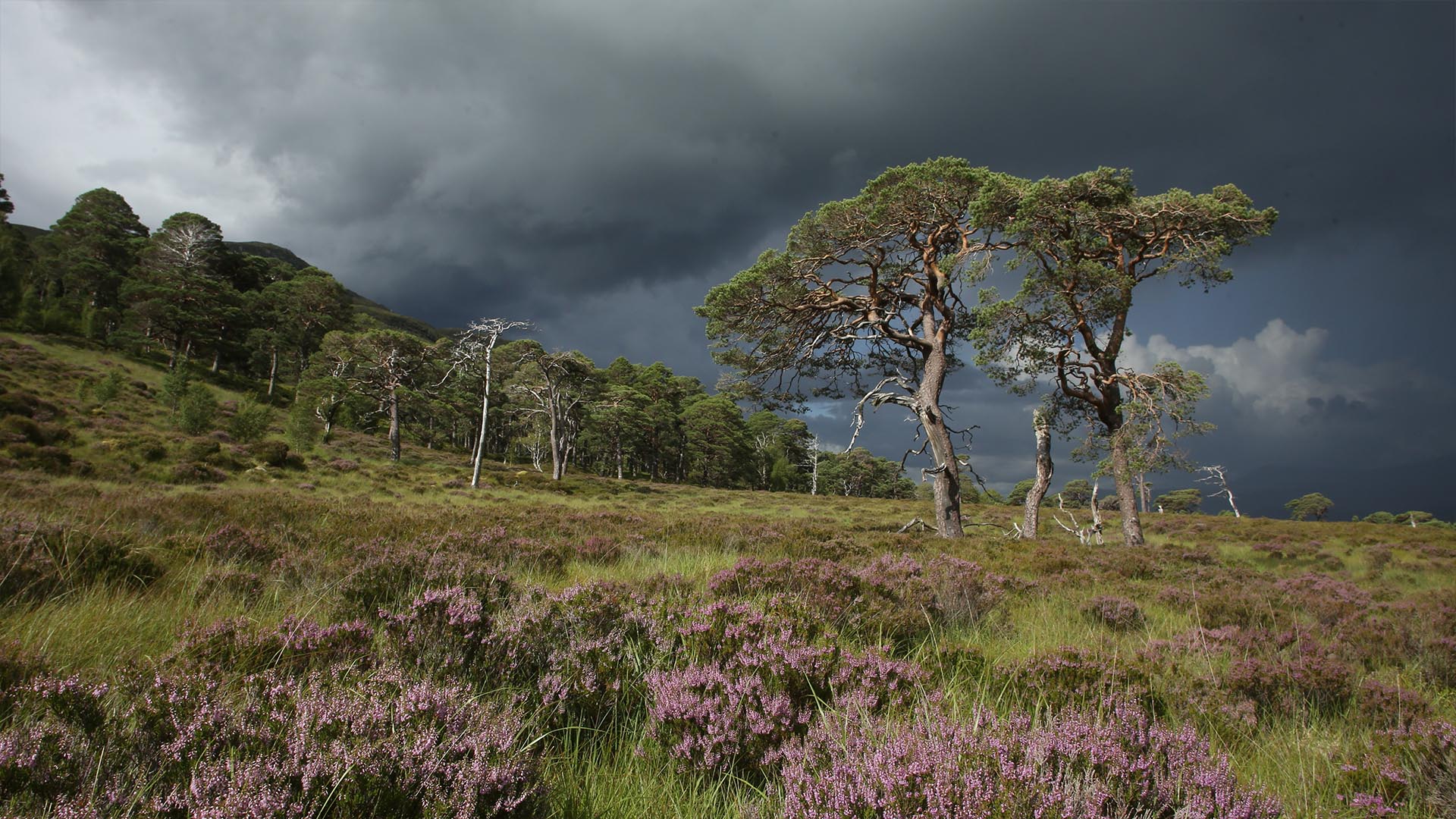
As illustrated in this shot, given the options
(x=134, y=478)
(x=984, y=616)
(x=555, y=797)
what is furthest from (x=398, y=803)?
(x=134, y=478)

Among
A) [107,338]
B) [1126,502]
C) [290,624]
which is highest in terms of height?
[107,338]

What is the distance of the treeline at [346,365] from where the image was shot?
3756cm

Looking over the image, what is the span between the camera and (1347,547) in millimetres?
18828

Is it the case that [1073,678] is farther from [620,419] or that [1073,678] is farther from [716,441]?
[716,441]

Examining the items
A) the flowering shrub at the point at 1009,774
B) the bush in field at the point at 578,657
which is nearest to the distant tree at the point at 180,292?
the bush in field at the point at 578,657

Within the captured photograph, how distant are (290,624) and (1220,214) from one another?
62.1 feet

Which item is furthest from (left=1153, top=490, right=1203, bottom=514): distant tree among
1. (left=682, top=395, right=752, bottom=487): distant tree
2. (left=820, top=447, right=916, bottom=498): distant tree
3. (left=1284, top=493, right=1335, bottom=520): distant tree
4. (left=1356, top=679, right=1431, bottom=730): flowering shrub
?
(left=1356, top=679, right=1431, bottom=730): flowering shrub

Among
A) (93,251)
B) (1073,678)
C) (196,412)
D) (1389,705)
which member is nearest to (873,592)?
(1073,678)

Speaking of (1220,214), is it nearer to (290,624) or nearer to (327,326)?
(290,624)

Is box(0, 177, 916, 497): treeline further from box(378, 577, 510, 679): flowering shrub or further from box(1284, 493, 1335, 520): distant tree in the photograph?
box(1284, 493, 1335, 520): distant tree

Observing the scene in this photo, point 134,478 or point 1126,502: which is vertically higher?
point 1126,502

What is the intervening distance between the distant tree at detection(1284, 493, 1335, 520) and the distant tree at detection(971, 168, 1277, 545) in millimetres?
73126

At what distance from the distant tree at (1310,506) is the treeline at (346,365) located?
51954 mm

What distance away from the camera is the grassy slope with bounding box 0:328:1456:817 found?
7.29ft
